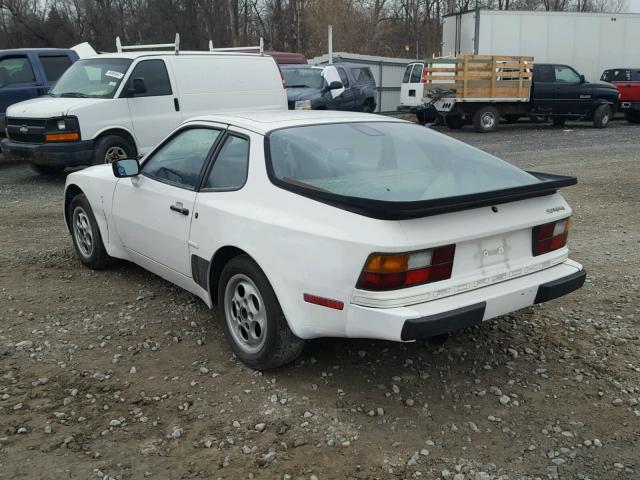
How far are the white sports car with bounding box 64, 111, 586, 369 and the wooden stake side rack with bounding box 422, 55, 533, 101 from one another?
14.3m

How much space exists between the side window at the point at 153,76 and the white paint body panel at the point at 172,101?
0.06 meters

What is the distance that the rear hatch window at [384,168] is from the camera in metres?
3.29

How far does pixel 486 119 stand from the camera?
1852 cm

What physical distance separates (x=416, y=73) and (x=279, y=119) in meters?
16.3

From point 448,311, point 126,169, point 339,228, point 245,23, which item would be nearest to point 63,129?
point 126,169

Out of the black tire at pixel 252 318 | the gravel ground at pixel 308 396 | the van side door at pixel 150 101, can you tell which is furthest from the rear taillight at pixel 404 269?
the van side door at pixel 150 101

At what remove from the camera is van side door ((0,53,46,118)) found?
1185cm

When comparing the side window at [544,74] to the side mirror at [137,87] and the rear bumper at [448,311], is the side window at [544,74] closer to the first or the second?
the side mirror at [137,87]

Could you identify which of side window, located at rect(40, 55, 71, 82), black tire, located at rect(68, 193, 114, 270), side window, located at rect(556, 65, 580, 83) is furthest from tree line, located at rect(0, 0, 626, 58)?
black tire, located at rect(68, 193, 114, 270)

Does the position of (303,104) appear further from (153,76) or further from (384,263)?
(384,263)

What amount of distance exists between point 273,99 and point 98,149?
3212 millimetres

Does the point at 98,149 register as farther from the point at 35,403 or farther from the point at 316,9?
the point at 316,9

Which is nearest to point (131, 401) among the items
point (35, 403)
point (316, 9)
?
point (35, 403)

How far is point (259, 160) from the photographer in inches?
144
